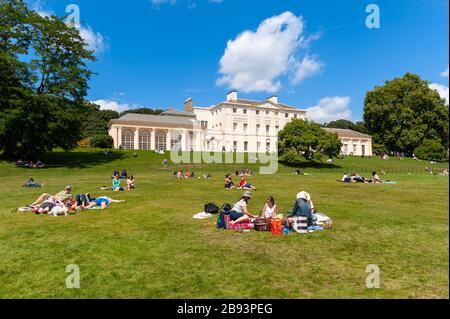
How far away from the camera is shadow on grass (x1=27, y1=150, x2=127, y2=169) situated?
37688mm

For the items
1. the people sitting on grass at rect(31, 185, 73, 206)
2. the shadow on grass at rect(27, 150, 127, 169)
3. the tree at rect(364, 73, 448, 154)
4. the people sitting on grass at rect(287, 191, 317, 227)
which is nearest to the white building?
the shadow on grass at rect(27, 150, 127, 169)

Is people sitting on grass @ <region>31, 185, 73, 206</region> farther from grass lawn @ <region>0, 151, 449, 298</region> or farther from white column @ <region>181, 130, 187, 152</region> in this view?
white column @ <region>181, 130, 187, 152</region>

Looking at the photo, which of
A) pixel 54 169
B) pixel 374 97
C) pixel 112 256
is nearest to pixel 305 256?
pixel 112 256

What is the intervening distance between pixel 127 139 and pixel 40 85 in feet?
84.0

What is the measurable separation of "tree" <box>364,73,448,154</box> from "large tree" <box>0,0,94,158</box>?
220 ft

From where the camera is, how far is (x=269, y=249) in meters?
7.48

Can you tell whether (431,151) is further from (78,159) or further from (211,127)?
(78,159)

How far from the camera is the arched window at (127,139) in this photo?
64125 millimetres

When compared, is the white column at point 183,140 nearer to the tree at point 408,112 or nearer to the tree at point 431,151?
the tree at point 408,112

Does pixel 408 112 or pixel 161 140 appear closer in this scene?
pixel 161 140

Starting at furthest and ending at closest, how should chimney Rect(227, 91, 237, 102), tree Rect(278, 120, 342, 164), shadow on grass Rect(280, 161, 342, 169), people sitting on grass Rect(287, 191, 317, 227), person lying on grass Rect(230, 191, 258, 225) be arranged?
chimney Rect(227, 91, 237, 102)
shadow on grass Rect(280, 161, 342, 169)
tree Rect(278, 120, 342, 164)
person lying on grass Rect(230, 191, 258, 225)
people sitting on grass Rect(287, 191, 317, 227)

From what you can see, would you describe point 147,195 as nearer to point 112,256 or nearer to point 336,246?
point 112,256

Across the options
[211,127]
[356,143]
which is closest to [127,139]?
[211,127]

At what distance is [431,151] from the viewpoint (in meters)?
66.5
